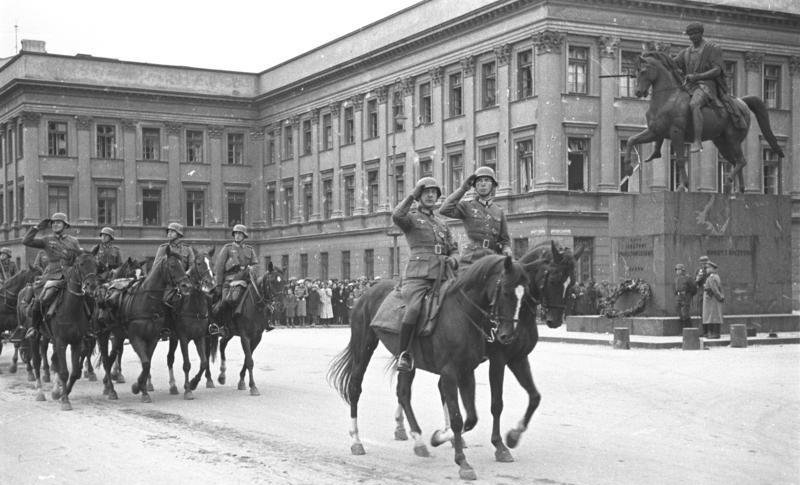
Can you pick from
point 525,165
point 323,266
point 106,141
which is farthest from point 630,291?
point 106,141

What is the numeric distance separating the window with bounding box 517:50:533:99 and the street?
90.0 ft

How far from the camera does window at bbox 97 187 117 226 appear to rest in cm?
6556

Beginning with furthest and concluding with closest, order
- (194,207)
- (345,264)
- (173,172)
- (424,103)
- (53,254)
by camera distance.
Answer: (194,207) → (173,172) → (345,264) → (424,103) → (53,254)

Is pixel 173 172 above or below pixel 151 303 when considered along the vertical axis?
above

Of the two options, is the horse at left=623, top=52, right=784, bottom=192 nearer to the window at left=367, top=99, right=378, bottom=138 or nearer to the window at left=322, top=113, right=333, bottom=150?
the window at left=367, top=99, right=378, bottom=138

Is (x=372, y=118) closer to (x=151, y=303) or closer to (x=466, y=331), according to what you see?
(x=151, y=303)

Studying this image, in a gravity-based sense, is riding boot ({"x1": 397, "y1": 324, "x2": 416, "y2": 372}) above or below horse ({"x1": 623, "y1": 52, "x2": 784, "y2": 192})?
below

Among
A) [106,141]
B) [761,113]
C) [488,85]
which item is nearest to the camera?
[761,113]

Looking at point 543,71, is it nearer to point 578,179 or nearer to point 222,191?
point 578,179

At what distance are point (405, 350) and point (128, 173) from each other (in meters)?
59.3

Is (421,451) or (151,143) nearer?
(421,451)

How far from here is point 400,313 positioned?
33.2ft

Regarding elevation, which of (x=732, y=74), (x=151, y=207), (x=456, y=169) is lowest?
(x=151, y=207)

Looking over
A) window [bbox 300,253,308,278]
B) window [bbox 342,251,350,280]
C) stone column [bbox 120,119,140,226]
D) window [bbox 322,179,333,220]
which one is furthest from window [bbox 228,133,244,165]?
window [bbox 342,251,350,280]
